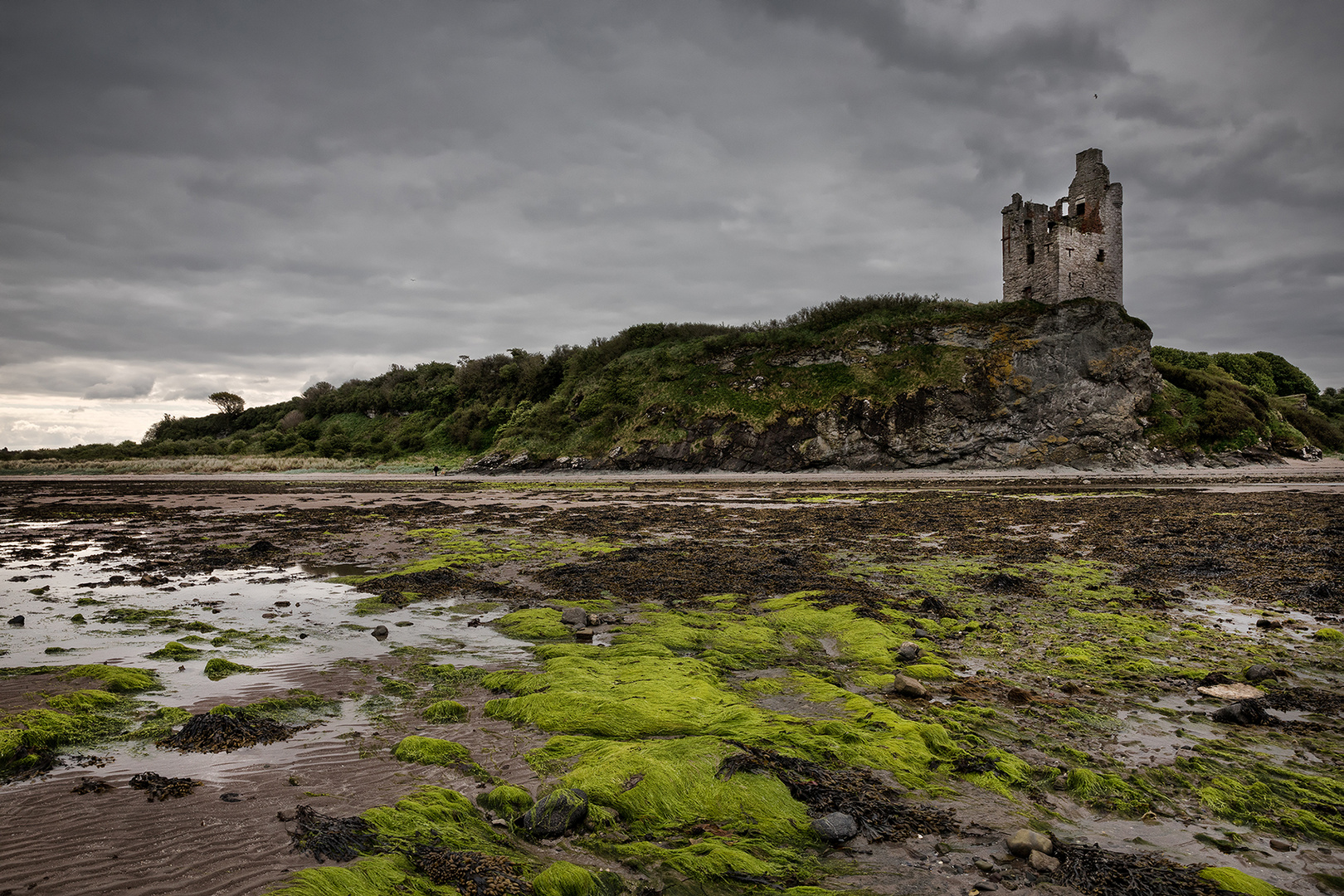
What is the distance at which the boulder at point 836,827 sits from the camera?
3.19m

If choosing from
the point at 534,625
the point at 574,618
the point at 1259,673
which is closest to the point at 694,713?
the point at 574,618

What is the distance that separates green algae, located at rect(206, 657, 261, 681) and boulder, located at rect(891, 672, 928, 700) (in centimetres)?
575

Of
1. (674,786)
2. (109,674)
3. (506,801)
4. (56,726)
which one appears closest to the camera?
(506,801)

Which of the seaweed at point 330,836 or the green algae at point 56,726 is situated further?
the green algae at point 56,726

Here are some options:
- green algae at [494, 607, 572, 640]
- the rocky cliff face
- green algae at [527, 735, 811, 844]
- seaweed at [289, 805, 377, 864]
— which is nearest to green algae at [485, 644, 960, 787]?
green algae at [527, 735, 811, 844]

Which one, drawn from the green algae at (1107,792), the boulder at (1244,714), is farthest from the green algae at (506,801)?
the boulder at (1244,714)

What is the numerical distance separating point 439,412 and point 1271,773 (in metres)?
66.7

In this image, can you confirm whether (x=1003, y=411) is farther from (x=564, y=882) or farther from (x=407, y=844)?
(x=407, y=844)

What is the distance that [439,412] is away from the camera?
209 feet

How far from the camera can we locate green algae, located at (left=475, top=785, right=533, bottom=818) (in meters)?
3.44

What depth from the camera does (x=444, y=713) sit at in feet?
15.3

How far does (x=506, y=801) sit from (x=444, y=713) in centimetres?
143

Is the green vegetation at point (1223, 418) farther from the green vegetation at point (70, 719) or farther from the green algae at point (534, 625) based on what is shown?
the green vegetation at point (70, 719)

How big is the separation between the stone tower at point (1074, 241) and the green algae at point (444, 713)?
150 feet
